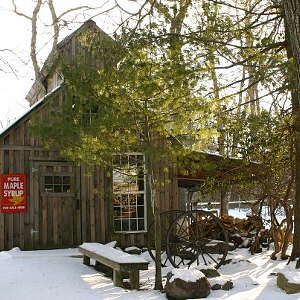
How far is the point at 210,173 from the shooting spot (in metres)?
13.1

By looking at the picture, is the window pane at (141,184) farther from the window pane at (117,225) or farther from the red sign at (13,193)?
the red sign at (13,193)

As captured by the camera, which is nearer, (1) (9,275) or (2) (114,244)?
(1) (9,275)

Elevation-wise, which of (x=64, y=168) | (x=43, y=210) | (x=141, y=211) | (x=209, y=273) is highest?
(x=64, y=168)

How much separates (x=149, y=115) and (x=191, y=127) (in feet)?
2.65

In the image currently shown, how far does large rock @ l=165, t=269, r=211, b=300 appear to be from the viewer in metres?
8.25

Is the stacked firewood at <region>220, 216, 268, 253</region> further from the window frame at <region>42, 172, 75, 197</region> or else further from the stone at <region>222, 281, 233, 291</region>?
the window frame at <region>42, 172, 75, 197</region>

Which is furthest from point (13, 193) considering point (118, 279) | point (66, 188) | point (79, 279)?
point (118, 279)

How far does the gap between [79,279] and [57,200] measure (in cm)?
420

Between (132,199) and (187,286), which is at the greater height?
(132,199)

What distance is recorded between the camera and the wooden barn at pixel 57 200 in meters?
13.3

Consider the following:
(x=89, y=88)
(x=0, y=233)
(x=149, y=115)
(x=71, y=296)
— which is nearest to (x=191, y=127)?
(x=149, y=115)

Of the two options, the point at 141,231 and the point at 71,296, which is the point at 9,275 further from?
the point at 141,231

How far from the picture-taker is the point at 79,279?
9734 millimetres

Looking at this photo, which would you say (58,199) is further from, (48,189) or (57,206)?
(48,189)
